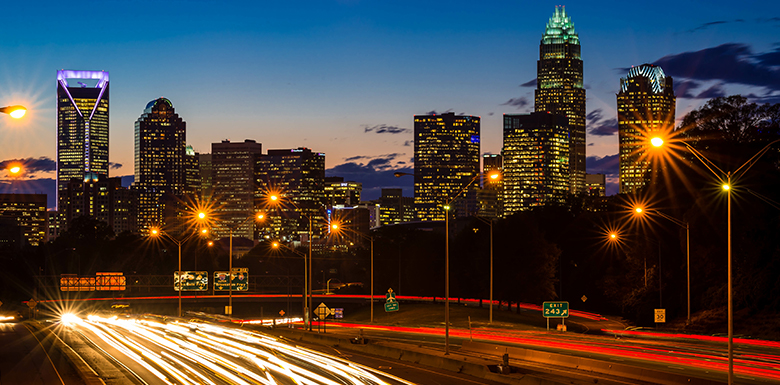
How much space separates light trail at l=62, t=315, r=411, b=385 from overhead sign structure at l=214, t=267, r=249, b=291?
26.4 m

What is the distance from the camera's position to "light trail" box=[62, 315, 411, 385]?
87.2ft

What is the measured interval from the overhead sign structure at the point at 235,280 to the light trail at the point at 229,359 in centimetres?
2640

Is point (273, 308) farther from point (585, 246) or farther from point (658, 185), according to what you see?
point (658, 185)

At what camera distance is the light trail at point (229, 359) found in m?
26.6

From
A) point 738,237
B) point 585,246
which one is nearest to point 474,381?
point 738,237

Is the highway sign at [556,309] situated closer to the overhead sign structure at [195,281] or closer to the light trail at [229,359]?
the light trail at [229,359]

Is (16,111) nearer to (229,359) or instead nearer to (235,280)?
(229,359)

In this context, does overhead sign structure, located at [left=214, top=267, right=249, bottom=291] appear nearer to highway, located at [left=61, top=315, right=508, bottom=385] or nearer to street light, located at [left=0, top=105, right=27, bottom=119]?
highway, located at [left=61, top=315, right=508, bottom=385]

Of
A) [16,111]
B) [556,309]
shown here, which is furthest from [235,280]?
[16,111]

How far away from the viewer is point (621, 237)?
89.9m

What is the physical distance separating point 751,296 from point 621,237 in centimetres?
3210

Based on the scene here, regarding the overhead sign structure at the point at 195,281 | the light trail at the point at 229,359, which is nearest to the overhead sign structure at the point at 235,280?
the overhead sign structure at the point at 195,281

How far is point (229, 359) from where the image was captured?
32812 millimetres

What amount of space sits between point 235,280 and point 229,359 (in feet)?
153
